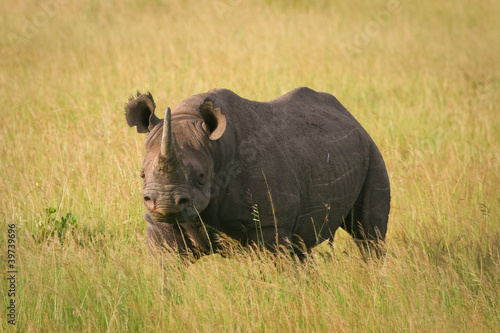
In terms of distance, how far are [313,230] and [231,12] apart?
34.2 feet

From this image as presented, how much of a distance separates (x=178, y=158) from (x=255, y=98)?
18.8 ft

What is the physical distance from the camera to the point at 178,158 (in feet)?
13.2

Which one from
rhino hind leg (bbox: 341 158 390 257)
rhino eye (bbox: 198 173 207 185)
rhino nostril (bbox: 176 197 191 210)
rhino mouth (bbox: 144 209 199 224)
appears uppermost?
rhino eye (bbox: 198 173 207 185)

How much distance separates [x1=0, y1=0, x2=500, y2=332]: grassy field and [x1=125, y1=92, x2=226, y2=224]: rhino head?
55 cm

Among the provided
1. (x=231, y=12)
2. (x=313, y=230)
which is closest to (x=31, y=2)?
(x=231, y=12)

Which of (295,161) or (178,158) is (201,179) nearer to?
(178,158)

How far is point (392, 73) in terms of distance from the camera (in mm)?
12016

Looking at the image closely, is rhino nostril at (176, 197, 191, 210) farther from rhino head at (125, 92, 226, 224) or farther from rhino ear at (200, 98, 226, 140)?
rhino ear at (200, 98, 226, 140)

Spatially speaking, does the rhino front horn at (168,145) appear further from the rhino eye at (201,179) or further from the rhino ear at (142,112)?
the rhino ear at (142,112)

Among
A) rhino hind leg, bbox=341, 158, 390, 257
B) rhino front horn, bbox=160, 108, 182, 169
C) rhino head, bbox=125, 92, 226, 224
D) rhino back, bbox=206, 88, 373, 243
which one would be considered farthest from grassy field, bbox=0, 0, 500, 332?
rhino front horn, bbox=160, 108, 182, 169

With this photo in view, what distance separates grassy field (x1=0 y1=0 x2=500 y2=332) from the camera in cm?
428

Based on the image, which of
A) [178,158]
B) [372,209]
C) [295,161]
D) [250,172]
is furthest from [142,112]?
[372,209]

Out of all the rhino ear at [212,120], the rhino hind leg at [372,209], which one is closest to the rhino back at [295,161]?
the rhino hind leg at [372,209]

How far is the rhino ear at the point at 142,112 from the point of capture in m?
4.43
